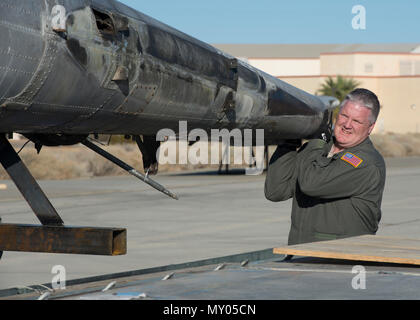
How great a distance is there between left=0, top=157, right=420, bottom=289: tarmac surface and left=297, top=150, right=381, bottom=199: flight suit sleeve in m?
5.28

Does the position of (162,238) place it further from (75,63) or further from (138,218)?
(75,63)

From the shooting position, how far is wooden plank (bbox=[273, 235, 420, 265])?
579 centimetres

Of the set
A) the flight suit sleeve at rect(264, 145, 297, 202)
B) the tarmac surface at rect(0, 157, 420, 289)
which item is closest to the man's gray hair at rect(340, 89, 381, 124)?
the flight suit sleeve at rect(264, 145, 297, 202)

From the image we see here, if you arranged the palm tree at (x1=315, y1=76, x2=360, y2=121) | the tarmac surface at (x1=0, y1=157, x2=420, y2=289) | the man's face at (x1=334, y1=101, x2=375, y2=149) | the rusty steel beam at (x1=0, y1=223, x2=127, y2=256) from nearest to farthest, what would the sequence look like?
1. the man's face at (x1=334, y1=101, x2=375, y2=149)
2. the rusty steel beam at (x1=0, y1=223, x2=127, y2=256)
3. the tarmac surface at (x1=0, y1=157, x2=420, y2=289)
4. the palm tree at (x1=315, y1=76, x2=360, y2=121)

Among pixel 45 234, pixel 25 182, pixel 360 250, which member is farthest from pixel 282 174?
pixel 25 182

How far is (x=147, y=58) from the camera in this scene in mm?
6852

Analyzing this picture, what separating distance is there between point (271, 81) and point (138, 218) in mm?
9325

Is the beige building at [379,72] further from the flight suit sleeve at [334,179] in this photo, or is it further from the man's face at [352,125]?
the flight suit sleeve at [334,179]

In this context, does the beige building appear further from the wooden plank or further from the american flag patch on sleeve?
the american flag patch on sleeve

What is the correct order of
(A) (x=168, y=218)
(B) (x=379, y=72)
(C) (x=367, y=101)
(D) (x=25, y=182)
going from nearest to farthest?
(C) (x=367, y=101), (D) (x=25, y=182), (A) (x=168, y=218), (B) (x=379, y=72)

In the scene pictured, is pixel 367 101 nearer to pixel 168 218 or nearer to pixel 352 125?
pixel 352 125

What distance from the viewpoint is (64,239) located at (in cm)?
679

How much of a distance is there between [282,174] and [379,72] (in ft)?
330

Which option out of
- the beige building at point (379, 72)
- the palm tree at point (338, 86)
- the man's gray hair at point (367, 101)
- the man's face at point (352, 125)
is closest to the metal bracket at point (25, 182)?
the man's face at point (352, 125)
